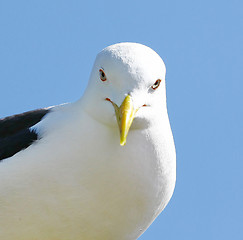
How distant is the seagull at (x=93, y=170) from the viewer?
18.0 ft

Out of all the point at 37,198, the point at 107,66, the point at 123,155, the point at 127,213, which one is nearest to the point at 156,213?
the point at 127,213

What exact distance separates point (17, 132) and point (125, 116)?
1.80 m

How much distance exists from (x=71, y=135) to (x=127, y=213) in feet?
2.85

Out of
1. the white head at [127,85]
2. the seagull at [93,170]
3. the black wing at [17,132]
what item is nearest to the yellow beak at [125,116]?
the white head at [127,85]

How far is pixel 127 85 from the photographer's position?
17.0 ft

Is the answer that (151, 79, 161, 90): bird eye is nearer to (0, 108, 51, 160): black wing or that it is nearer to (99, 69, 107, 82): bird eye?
(99, 69, 107, 82): bird eye

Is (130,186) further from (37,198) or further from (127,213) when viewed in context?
(37,198)

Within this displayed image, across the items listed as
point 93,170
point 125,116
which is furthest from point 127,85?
point 93,170

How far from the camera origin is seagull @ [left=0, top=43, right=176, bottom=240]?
5496 mm

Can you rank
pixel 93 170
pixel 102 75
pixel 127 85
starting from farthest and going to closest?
1. pixel 93 170
2. pixel 102 75
3. pixel 127 85

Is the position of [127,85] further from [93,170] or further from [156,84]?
[93,170]

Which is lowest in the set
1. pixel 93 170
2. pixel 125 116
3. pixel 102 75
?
pixel 93 170

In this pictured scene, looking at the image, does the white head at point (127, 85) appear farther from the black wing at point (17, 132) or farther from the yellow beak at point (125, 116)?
the black wing at point (17, 132)

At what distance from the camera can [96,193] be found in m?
5.61
